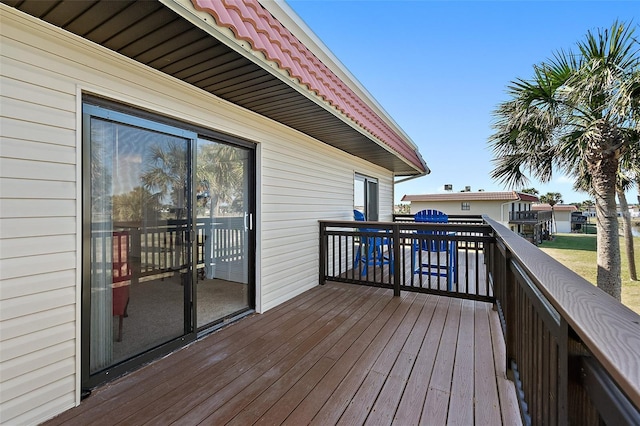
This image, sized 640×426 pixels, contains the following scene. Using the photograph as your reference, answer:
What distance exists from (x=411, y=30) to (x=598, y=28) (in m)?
3.14

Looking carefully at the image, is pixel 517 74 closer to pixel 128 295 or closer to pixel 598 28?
pixel 598 28

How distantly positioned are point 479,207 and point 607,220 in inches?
583

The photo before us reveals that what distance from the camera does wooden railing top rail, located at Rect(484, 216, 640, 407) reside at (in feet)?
1.51

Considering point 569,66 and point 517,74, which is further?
point 517,74

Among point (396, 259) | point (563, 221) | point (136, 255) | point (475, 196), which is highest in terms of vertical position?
point (475, 196)

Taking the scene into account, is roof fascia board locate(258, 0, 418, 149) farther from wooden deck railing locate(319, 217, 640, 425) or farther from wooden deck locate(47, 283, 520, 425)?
wooden deck locate(47, 283, 520, 425)

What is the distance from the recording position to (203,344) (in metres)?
2.59

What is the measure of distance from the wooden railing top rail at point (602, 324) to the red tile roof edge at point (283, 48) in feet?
6.55

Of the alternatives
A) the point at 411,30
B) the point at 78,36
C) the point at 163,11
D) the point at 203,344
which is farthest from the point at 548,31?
the point at 203,344

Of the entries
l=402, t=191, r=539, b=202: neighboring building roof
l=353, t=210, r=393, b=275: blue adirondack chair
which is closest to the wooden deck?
l=353, t=210, r=393, b=275: blue adirondack chair

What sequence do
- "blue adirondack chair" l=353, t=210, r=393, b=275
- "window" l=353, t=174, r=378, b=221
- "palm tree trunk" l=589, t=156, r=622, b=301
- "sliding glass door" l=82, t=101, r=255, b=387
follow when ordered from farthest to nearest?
"window" l=353, t=174, r=378, b=221, "palm tree trunk" l=589, t=156, r=622, b=301, "blue adirondack chair" l=353, t=210, r=393, b=275, "sliding glass door" l=82, t=101, r=255, b=387

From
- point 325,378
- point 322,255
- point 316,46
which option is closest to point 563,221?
point 322,255

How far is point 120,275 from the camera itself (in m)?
2.12

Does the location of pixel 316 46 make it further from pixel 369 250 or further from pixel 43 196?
pixel 369 250
